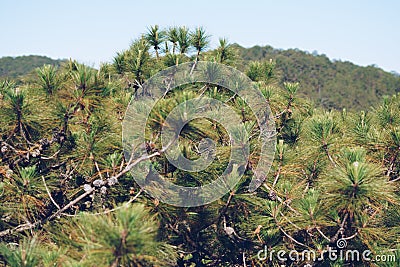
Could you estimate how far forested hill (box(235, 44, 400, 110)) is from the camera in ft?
84.9

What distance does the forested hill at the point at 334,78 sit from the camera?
25.9 meters

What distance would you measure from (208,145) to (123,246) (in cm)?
90

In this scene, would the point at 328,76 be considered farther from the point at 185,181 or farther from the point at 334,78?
the point at 185,181

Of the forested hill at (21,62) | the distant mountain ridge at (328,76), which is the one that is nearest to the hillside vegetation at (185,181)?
the distant mountain ridge at (328,76)

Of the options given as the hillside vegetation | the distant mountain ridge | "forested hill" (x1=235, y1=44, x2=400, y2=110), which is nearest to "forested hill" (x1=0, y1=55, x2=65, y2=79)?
the distant mountain ridge

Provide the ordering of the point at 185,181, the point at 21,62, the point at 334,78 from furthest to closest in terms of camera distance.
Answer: the point at 334,78 → the point at 21,62 → the point at 185,181

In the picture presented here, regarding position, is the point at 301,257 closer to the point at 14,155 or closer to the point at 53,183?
the point at 53,183

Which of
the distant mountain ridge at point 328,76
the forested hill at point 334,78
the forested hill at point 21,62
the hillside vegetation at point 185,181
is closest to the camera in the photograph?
the hillside vegetation at point 185,181

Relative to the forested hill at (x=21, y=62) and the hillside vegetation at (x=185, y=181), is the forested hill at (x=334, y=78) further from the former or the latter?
the hillside vegetation at (x=185, y=181)

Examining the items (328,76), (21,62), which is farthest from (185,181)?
(328,76)

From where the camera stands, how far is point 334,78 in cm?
2894

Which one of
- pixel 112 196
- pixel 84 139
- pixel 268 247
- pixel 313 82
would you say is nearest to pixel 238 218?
pixel 268 247

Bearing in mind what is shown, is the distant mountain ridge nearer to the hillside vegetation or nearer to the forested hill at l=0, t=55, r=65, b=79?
the forested hill at l=0, t=55, r=65, b=79

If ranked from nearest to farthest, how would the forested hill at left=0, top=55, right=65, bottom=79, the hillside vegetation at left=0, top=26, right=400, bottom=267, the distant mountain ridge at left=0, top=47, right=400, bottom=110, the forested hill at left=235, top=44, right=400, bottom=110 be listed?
the hillside vegetation at left=0, top=26, right=400, bottom=267 → the forested hill at left=0, top=55, right=65, bottom=79 → the distant mountain ridge at left=0, top=47, right=400, bottom=110 → the forested hill at left=235, top=44, right=400, bottom=110
